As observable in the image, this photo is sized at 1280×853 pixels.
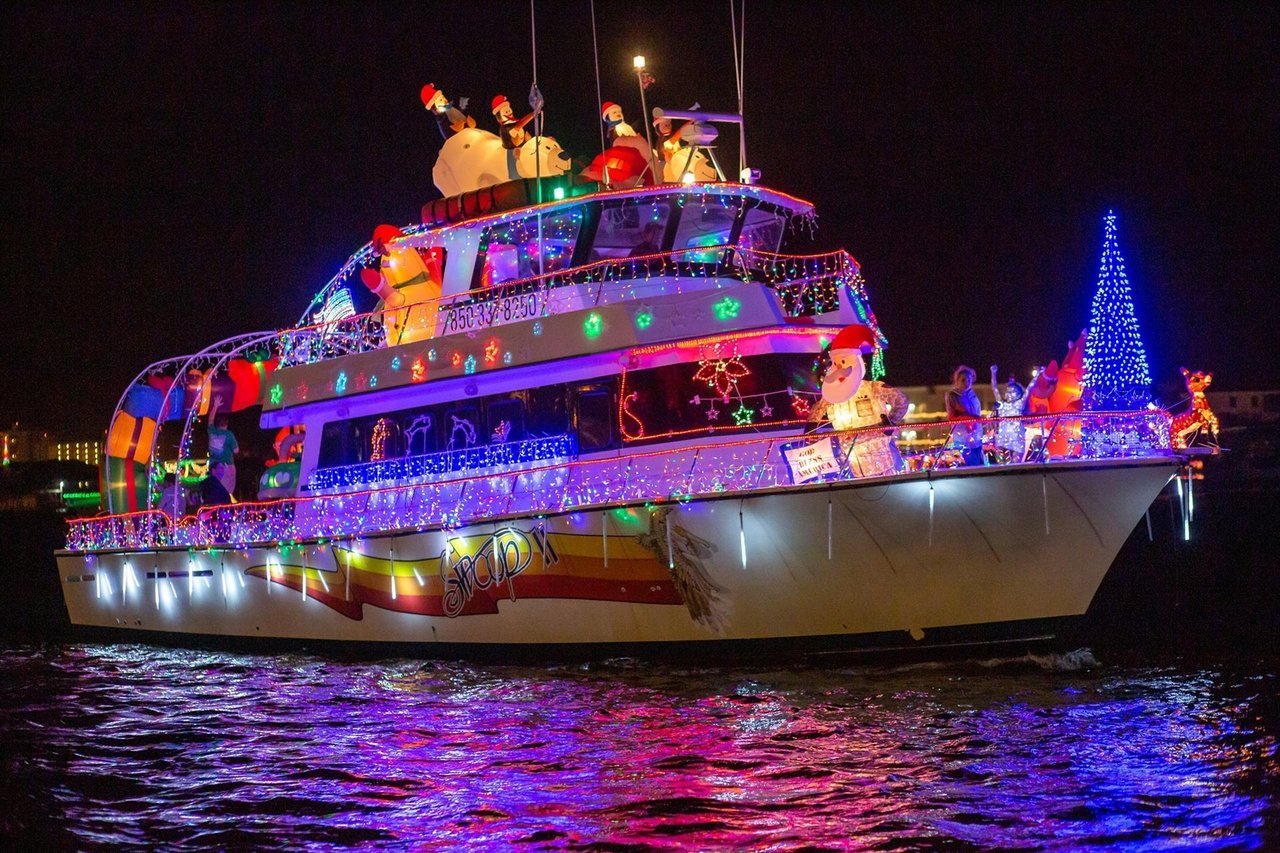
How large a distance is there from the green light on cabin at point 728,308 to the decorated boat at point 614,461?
0.08 ft

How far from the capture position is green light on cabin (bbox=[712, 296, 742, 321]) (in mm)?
12469

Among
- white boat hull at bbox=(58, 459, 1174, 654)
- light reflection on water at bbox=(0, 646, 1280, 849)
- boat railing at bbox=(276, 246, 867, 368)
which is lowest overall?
light reflection on water at bbox=(0, 646, 1280, 849)

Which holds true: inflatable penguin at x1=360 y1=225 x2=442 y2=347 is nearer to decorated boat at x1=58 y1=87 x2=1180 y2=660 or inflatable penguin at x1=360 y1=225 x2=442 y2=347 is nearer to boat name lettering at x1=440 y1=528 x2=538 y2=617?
decorated boat at x1=58 y1=87 x2=1180 y2=660

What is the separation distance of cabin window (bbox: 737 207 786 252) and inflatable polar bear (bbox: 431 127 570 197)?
264 cm

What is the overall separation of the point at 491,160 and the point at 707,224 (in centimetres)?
325

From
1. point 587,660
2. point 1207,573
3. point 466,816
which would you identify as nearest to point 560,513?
point 587,660

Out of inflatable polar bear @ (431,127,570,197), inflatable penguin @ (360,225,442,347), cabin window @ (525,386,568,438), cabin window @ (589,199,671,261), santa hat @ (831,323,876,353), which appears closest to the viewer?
santa hat @ (831,323,876,353)

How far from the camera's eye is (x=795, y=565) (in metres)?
11.3

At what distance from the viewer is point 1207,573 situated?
21.8 meters

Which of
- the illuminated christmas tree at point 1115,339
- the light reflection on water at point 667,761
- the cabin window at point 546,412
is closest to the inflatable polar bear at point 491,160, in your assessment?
the cabin window at point 546,412

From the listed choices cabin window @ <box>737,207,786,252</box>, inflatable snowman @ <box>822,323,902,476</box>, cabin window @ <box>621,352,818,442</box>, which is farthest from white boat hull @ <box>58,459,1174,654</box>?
cabin window @ <box>737,207,786,252</box>

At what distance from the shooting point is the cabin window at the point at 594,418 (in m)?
12.9

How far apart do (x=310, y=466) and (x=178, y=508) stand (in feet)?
9.69

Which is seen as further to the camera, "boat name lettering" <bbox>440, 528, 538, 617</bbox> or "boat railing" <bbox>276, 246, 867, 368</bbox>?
"boat railing" <bbox>276, 246, 867, 368</bbox>
